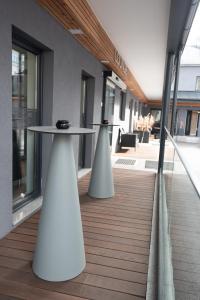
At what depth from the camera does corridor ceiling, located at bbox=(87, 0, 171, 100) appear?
304 centimetres

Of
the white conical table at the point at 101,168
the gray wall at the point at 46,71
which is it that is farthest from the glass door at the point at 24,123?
the white conical table at the point at 101,168

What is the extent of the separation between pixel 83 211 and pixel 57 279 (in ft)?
4.37

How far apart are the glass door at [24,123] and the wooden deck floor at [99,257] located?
0.45 meters

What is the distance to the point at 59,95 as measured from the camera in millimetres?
3463

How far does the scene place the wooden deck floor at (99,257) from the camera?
173 cm

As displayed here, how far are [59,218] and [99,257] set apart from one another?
0.62 m

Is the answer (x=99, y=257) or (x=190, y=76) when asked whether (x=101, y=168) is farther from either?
(x=190, y=76)

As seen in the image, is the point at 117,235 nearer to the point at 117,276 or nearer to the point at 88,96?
the point at 117,276

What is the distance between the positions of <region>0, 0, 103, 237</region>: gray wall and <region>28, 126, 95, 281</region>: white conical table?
0.64 metres

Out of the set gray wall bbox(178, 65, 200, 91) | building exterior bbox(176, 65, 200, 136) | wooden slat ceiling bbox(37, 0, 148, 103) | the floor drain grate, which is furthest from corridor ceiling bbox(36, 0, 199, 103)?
gray wall bbox(178, 65, 200, 91)

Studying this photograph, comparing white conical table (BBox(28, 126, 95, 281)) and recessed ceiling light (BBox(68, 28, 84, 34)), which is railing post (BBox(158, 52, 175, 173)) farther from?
white conical table (BBox(28, 126, 95, 281))

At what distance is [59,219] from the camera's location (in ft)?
5.89

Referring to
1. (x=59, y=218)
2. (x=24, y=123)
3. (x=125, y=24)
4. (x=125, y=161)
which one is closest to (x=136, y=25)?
(x=125, y=24)

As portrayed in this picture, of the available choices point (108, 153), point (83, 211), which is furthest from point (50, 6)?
point (83, 211)
